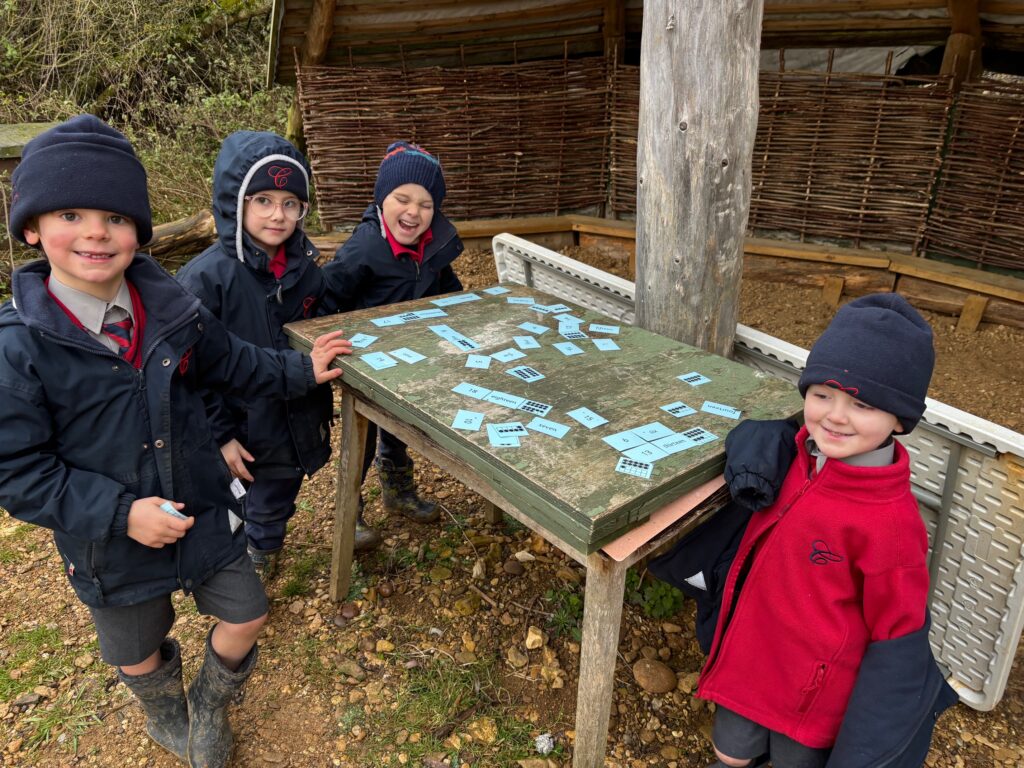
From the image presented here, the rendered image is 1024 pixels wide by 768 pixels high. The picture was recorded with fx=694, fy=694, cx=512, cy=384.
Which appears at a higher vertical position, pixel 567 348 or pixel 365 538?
pixel 567 348

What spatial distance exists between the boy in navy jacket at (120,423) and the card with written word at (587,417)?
92 cm

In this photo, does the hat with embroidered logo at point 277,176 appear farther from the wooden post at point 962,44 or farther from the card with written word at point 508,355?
the wooden post at point 962,44

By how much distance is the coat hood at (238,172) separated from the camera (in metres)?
2.07

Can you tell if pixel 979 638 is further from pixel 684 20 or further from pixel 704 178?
pixel 684 20

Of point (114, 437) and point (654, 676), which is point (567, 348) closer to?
point (654, 676)

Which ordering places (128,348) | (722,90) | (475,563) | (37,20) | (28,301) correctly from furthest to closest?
1. (37,20)
2. (475,563)
3. (722,90)
4. (128,348)
5. (28,301)

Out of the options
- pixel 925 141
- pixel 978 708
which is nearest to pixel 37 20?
pixel 925 141

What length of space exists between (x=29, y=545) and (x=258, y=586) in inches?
71.1

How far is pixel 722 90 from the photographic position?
7.27 ft

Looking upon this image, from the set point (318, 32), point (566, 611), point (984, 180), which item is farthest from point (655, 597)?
point (318, 32)

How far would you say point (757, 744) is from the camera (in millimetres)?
1739

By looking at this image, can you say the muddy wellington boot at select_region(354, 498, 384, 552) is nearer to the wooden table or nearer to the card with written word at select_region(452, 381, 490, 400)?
the wooden table

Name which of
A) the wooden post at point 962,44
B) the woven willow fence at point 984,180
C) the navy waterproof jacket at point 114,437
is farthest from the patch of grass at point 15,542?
the wooden post at point 962,44

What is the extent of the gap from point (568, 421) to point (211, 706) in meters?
1.28
